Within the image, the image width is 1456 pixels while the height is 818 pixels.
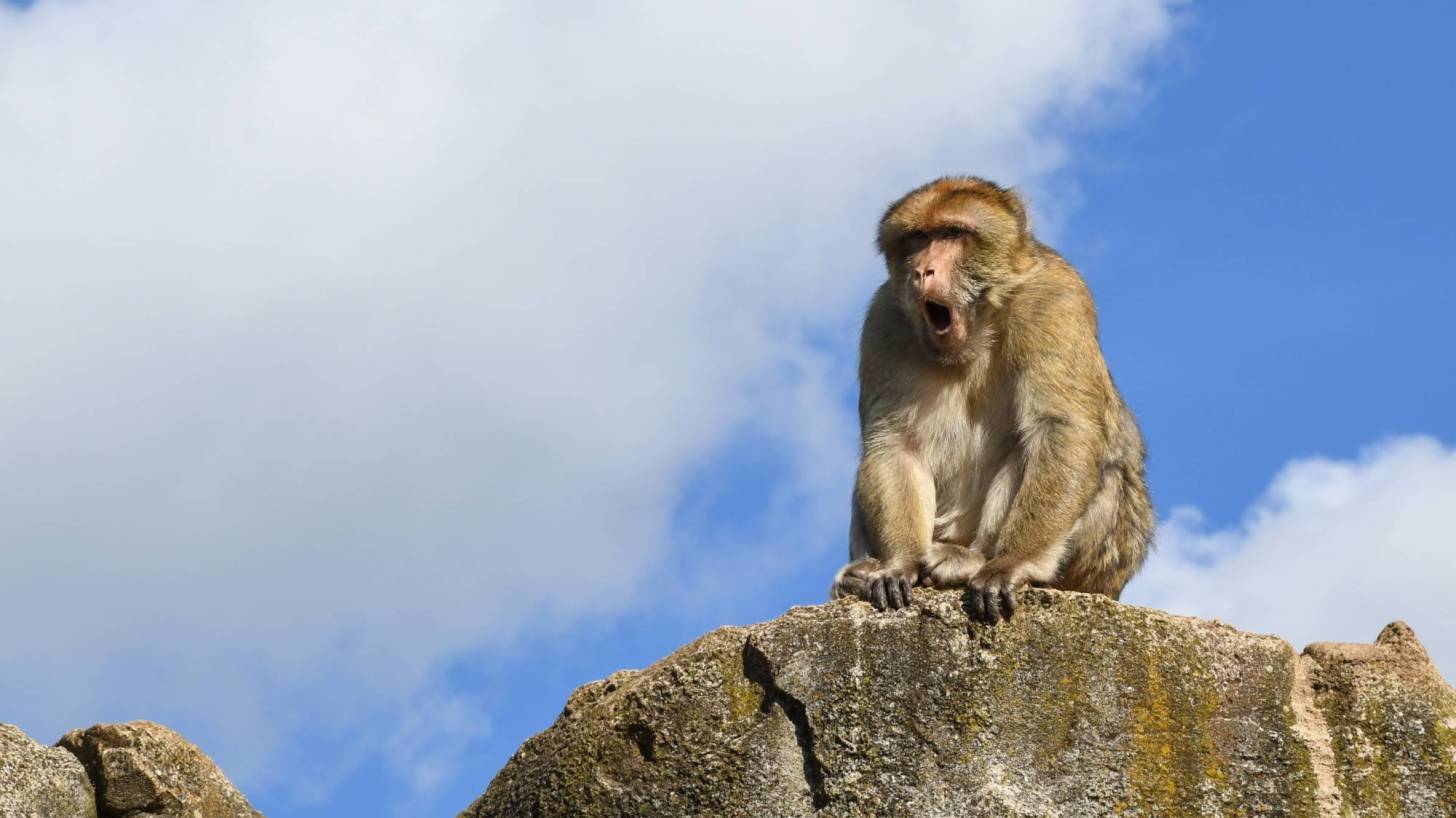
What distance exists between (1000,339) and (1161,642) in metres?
1.91

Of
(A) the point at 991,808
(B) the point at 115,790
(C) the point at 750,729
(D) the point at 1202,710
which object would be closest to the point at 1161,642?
(D) the point at 1202,710

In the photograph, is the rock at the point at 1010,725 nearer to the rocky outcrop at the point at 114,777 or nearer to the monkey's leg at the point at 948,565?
the monkey's leg at the point at 948,565

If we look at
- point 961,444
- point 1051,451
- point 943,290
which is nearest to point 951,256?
point 943,290

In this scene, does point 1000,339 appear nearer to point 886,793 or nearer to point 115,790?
point 886,793

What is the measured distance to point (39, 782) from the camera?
17.3 feet

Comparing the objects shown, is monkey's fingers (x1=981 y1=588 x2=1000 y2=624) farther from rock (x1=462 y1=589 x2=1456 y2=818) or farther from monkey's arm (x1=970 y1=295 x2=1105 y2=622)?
monkey's arm (x1=970 y1=295 x2=1105 y2=622)

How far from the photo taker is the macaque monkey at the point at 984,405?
20.1ft

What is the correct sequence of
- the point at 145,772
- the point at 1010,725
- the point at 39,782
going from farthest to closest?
the point at 145,772, the point at 39,782, the point at 1010,725

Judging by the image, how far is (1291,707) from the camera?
472 centimetres

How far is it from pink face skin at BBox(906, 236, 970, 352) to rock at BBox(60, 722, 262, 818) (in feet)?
8.97

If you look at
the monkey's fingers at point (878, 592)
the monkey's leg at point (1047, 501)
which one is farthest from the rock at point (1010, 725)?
the monkey's leg at point (1047, 501)

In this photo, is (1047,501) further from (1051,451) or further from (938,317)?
(938,317)

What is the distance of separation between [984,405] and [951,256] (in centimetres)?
52

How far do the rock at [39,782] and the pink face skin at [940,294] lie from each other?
119 inches
